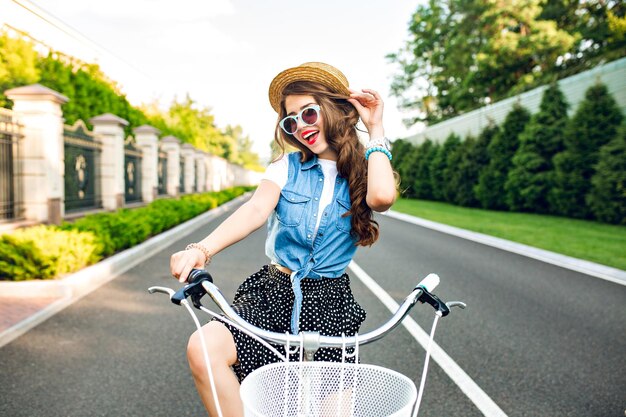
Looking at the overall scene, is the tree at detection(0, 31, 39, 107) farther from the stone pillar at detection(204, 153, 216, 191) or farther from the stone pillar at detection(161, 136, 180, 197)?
the stone pillar at detection(204, 153, 216, 191)

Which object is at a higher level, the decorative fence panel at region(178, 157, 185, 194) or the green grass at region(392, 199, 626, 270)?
the decorative fence panel at region(178, 157, 185, 194)

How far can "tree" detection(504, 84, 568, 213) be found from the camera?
71.4ft

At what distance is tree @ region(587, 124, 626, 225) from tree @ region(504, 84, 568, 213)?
13.5 ft

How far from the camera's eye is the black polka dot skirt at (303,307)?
6.17 feet

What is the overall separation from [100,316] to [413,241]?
30.1 ft

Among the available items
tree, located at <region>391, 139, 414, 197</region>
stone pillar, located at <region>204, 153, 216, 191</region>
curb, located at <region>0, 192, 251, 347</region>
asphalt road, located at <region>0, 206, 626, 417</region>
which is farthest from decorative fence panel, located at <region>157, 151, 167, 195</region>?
tree, located at <region>391, 139, 414, 197</region>

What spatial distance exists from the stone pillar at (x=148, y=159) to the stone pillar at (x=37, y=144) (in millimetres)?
9354

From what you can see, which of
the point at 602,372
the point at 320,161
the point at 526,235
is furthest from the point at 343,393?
the point at 526,235

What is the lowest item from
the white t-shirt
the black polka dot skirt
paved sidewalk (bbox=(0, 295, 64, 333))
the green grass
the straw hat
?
the green grass

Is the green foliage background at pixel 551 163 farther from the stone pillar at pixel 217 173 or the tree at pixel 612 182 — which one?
the stone pillar at pixel 217 173

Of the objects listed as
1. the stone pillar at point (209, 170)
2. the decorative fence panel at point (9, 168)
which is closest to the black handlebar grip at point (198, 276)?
the decorative fence panel at point (9, 168)

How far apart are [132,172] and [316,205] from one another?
693 inches

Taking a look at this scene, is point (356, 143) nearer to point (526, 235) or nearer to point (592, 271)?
point (592, 271)

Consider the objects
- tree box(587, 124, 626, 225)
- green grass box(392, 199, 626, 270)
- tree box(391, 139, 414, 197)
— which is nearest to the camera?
green grass box(392, 199, 626, 270)
